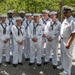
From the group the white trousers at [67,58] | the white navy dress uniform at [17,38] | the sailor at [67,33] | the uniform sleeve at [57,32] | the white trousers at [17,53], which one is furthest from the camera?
the white trousers at [17,53]

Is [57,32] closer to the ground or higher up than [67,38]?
closer to the ground

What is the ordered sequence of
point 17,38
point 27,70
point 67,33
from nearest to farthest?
point 67,33, point 27,70, point 17,38

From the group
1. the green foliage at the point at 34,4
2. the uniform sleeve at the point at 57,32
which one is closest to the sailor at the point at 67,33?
the uniform sleeve at the point at 57,32

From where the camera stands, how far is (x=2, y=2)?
23.4 meters

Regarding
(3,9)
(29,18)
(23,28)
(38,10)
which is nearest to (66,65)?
(23,28)

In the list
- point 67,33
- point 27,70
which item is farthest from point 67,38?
point 27,70

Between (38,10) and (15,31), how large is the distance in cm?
1243

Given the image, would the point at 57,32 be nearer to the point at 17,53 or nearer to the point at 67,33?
the point at 67,33

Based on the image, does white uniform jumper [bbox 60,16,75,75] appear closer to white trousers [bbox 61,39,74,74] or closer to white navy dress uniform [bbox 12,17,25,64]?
white trousers [bbox 61,39,74,74]

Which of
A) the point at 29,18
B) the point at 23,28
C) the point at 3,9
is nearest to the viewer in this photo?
the point at 23,28

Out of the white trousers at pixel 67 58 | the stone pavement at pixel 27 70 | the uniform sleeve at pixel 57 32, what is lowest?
the stone pavement at pixel 27 70

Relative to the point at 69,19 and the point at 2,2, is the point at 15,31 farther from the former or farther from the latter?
the point at 2,2

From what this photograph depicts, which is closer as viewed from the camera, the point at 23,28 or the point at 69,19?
the point at 69,19

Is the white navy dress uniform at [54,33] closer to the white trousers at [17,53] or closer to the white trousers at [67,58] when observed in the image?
the white trousers at [17,53]
